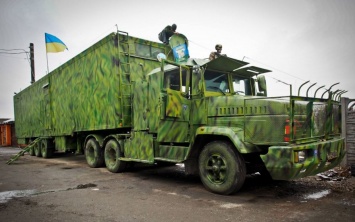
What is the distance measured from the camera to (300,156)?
472cm

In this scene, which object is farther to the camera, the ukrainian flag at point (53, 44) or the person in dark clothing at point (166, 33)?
the ukrainian flag at point (53, 44)

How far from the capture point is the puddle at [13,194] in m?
5.41

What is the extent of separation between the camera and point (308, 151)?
186 inches

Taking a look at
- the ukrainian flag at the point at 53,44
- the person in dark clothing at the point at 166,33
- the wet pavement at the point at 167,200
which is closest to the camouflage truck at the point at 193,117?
the person in dark clothing at the point at 166,33

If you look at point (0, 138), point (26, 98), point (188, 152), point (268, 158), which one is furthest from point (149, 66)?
point (0, 138)

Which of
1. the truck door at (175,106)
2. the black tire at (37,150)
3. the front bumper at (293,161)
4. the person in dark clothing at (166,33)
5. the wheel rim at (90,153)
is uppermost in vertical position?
the person in dark clothing at (166,33)

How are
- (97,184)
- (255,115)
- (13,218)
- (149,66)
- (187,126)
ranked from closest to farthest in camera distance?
1. (13,218)
2. (255,115)
3. (187,126)
4. (97,184)
5. (149,66)

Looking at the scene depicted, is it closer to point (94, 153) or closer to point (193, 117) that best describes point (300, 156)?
point (193, 117)

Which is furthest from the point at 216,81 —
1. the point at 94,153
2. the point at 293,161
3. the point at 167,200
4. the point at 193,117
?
the point at 94,153

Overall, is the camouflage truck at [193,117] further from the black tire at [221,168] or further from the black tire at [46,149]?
the black tire at [46,149]

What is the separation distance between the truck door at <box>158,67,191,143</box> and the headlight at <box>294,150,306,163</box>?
7.68ft

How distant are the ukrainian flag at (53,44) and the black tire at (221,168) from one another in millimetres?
11946

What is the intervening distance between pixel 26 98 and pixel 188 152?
13.5 meters

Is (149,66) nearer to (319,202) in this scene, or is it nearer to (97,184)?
(97,184)
